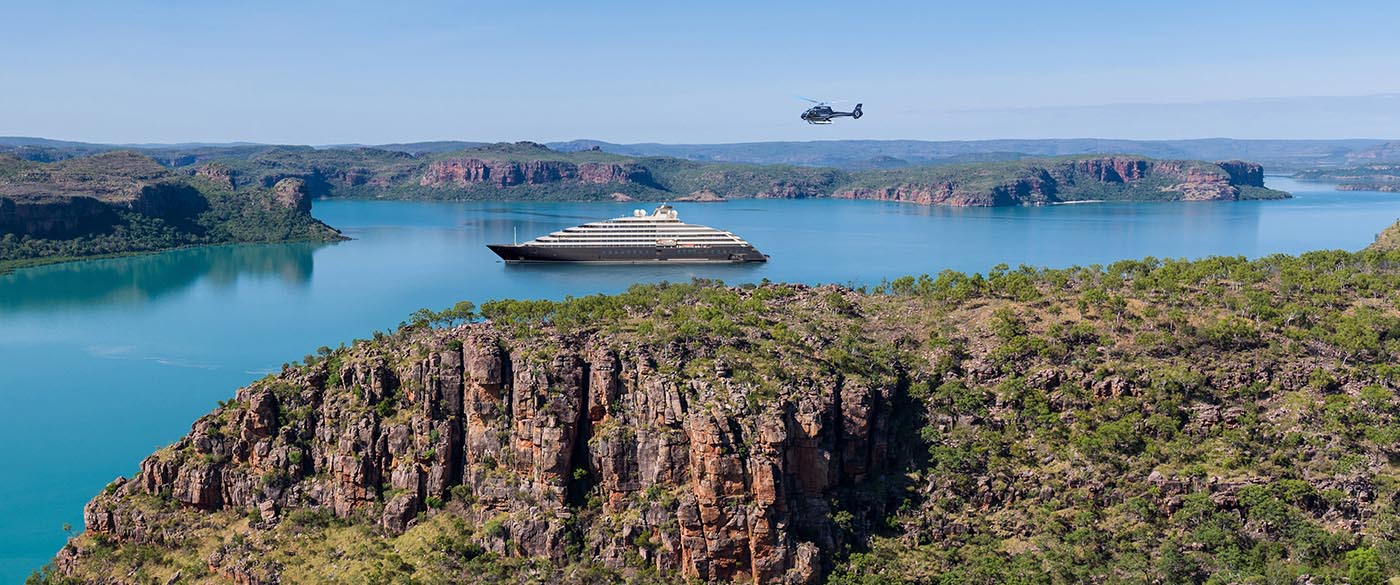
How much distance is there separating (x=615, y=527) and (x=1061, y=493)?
1950 centimetres

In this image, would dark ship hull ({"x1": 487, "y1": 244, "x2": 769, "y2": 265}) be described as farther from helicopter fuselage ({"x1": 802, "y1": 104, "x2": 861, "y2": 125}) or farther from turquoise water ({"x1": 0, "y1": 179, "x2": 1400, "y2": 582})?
helicopter fuselage ({"x1": 802, "y1": 104, "x2": 861, "y2": 125})

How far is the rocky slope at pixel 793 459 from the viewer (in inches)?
1748

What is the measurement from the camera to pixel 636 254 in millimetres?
141750

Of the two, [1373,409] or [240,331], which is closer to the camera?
[1373,409]

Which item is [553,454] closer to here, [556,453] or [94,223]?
→ [556,453]

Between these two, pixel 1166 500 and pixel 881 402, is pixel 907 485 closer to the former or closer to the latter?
pixel 881 402

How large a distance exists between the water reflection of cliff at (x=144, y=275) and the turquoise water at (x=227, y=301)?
38cm

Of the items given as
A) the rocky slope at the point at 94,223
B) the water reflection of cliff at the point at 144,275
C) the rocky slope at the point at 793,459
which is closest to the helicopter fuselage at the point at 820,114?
the rocky slope at the point at 793,459

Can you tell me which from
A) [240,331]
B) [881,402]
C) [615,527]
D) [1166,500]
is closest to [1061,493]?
[1166,500]

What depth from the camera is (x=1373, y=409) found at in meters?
47.3

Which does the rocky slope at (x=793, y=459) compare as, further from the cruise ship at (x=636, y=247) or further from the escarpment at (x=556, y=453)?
the cruise ship at (x=636, y=247)

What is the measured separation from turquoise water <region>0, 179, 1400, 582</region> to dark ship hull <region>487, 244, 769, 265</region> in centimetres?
398

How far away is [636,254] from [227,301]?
4981 cm

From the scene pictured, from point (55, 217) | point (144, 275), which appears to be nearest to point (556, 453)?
point (144, 275)
